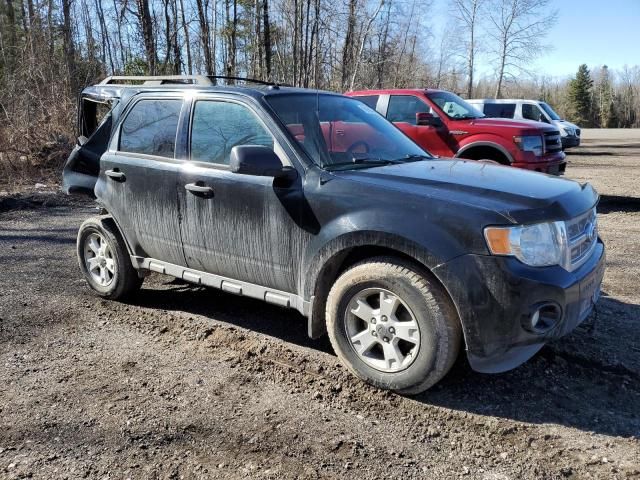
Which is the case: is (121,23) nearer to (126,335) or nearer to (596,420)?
(126,335)

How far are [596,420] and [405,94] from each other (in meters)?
8.08

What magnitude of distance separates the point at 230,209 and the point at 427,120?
6222mm

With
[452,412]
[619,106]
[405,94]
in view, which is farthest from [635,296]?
[619,106]

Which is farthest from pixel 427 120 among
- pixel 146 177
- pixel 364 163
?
pixel 146 177

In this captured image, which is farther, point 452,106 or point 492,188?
point 452,106

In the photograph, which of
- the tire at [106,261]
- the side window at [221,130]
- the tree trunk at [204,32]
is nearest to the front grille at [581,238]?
the side window at [221,130]

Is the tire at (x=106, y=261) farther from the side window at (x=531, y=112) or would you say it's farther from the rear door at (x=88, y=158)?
the side window at (x=531, y=112)

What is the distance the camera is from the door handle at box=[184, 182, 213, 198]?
13.2 feet

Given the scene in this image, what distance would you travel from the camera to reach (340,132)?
4129 mm

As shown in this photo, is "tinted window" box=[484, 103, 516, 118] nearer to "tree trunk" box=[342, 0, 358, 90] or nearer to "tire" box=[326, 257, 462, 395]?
"tree trunk" box=[342, 0, 358, 90]

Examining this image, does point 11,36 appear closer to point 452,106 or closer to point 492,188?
point 452,106

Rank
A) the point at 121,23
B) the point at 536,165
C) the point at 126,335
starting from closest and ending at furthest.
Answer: the point at 126,335 → the point at 536,165 → the point at 121,23

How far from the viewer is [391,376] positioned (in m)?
3.32

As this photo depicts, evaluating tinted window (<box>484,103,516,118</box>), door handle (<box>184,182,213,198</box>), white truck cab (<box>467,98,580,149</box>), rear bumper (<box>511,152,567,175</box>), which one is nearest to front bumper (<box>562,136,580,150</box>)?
white truck cab (<box>467,98,580,149</box>)
